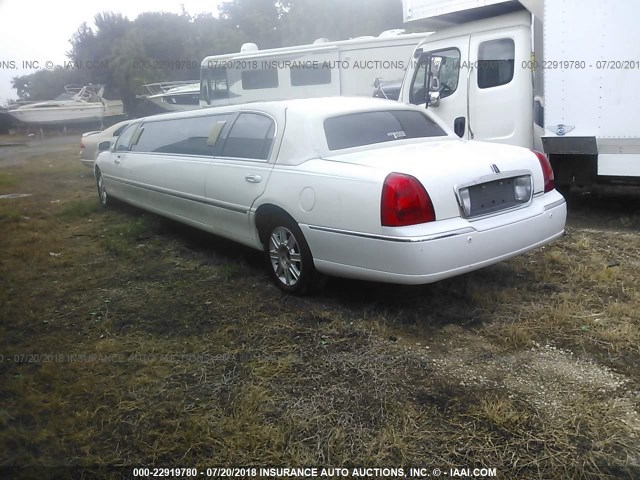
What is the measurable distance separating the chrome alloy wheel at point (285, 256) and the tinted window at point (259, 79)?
10.6 m

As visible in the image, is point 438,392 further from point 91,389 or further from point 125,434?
point 91,389

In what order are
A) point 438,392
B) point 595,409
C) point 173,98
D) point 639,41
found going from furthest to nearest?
1. point 173,98
2. point 639,41
3. point 438,392
4. point 595,409

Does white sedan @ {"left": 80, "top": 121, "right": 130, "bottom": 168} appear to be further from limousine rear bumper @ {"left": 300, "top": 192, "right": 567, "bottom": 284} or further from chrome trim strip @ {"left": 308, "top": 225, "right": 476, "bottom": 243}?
chrome trim strip @ {"left": 308, "top": 225, "right": 476, "bottom": 243}

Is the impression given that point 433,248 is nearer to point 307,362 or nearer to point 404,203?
point 404,203

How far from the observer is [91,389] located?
3.01 meters

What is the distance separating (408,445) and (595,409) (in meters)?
0.90

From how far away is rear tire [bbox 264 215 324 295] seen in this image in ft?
13.4

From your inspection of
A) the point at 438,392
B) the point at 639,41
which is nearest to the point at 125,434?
the point at 438,392

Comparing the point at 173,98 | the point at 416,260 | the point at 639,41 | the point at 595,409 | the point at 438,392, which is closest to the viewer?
the point at 595,409

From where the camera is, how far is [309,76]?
44.3 ft

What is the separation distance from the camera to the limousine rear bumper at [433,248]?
3.45m

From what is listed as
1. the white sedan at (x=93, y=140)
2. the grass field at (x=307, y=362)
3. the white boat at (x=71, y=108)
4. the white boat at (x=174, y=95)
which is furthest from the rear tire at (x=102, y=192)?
the grass field at (x=307, y=362)

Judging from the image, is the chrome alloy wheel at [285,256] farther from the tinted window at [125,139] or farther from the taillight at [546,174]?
→ the tinted window at [125,139]

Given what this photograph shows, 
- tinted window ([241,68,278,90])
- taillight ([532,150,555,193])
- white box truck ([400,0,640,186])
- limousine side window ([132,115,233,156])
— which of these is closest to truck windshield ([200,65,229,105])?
tinted window ([241,68,278,90])
